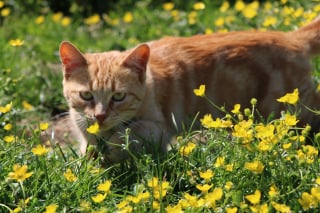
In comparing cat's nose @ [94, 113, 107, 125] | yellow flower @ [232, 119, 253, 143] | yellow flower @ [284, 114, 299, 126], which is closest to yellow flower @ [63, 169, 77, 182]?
cat's nose @ [94, 113, 107, 125]

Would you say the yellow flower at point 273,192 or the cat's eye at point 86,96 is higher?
the cat's eye at point 86,96

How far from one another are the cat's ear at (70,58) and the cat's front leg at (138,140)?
438mm

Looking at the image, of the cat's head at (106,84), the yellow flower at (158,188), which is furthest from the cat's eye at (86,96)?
the yellow flower at (158,188)

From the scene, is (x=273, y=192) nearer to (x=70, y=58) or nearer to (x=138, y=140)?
(x=138, y=140)

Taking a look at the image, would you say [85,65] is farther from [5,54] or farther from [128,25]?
[128,25]

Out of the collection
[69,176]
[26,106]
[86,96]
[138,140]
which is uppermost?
[86,96]

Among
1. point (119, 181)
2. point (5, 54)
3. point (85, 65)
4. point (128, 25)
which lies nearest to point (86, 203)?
point (119, 181)

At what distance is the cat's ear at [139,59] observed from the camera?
4203mm

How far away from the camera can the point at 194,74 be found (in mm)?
4637

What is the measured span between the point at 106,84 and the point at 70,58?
269mm

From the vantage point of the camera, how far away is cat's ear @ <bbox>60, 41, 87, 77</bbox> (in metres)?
4.23

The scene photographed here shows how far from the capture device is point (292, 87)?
15.3 ft

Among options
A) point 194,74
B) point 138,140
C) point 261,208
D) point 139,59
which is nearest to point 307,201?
point 261,208

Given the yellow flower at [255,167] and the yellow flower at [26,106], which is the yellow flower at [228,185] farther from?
the yellow flower at [26,106]
